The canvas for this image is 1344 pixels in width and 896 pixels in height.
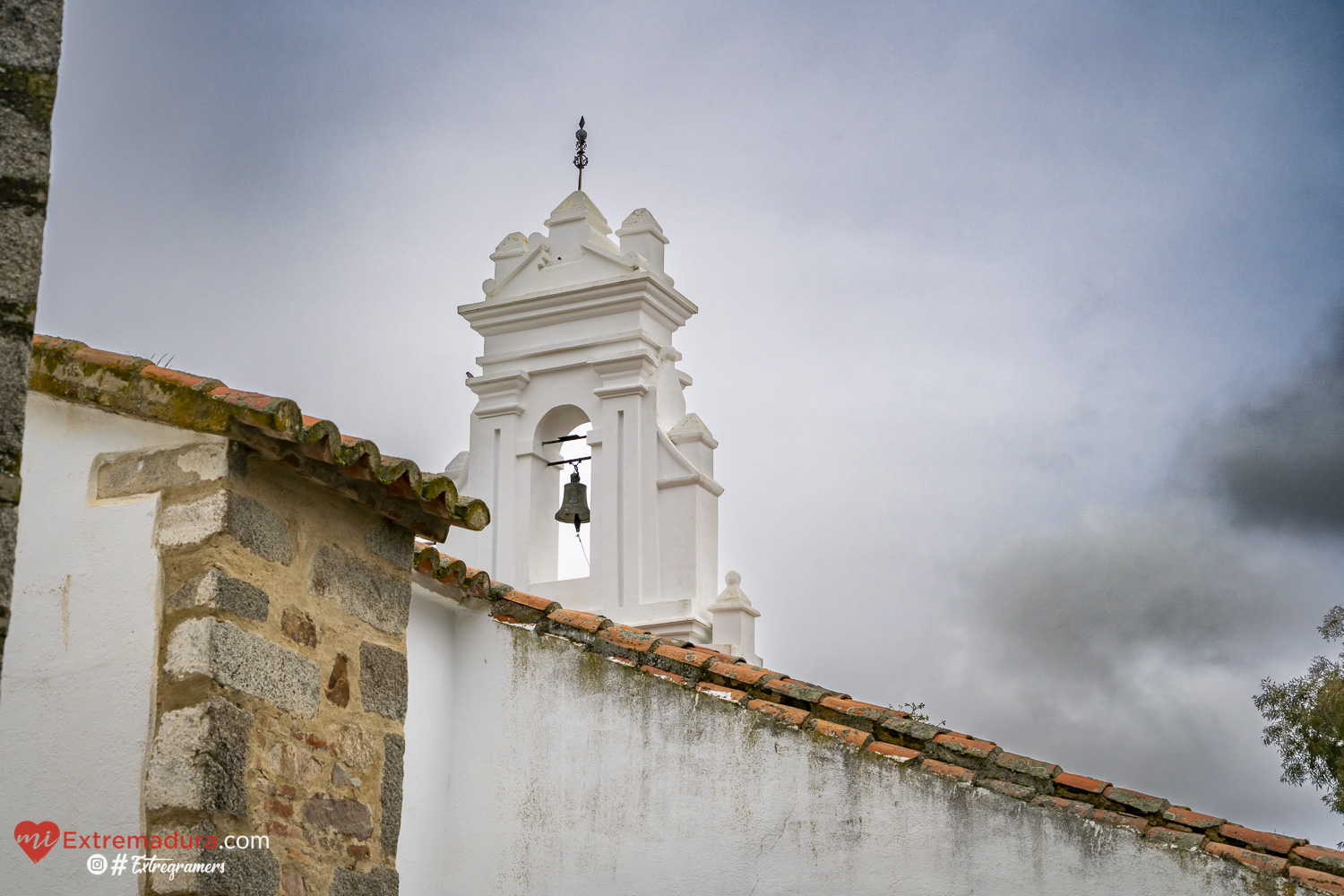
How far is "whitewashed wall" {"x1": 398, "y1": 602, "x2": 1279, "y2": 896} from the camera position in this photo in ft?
16.3

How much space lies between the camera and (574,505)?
36.3ft

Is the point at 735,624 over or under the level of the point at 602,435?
under

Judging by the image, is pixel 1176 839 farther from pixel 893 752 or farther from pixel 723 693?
pixel 723 693

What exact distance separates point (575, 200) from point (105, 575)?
26.8ft

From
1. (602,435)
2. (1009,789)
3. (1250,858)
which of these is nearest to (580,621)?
(1009,789)

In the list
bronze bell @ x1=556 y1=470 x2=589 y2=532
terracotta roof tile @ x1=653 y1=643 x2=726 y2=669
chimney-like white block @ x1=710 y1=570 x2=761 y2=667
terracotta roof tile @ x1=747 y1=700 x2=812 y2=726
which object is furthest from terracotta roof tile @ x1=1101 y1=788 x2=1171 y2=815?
bronze bell @ x1=556 y1=470 x2=589 y2=532

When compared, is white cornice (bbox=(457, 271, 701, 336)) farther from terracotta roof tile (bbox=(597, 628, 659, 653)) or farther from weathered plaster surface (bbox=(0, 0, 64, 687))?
weathered plaster surface (bbox=(0, 0, 64, 687))

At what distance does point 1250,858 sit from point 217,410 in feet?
11.7

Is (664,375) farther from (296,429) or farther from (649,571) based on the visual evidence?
(296,429)

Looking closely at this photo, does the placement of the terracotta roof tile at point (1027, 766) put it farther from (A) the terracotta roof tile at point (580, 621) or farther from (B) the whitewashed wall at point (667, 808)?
(A) the terracotta roof tile at point (580, 621)

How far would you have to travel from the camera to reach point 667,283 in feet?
36.6

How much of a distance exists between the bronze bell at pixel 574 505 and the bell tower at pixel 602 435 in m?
0.13

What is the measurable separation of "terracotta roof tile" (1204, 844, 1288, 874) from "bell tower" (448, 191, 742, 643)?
5825 millimetres

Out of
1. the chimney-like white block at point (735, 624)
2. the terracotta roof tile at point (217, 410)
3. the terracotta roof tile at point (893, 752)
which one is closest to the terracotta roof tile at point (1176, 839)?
the terracotta roof tile at point (893, 752)
